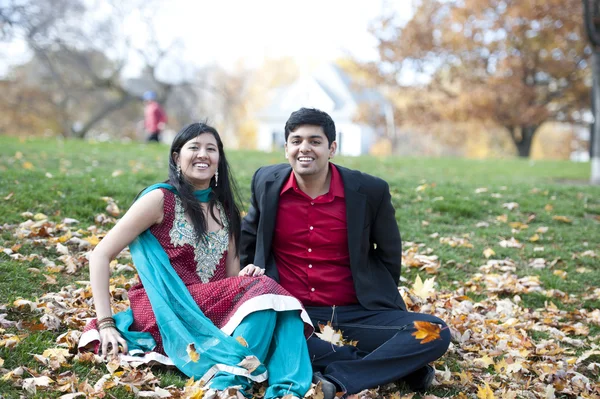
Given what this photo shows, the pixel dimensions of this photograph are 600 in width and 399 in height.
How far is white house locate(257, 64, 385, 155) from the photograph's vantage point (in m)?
40.9

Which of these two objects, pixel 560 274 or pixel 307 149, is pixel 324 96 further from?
pixel 307 149

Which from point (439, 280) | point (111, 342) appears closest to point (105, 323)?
point (111, 342)

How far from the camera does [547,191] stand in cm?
962

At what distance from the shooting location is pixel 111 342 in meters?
3.67

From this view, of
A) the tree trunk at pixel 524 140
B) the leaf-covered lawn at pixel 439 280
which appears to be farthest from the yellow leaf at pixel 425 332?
the tree trunk at pixel 524 140

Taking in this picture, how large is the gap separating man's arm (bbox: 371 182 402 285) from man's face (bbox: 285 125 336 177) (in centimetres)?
51

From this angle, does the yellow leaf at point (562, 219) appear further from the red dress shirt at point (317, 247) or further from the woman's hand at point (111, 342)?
the woman's hand at point (111, 342)

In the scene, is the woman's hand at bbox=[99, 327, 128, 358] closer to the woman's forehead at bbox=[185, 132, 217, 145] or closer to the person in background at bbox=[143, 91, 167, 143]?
the woman's forehead at bbox=[185, 132, 217, 145]

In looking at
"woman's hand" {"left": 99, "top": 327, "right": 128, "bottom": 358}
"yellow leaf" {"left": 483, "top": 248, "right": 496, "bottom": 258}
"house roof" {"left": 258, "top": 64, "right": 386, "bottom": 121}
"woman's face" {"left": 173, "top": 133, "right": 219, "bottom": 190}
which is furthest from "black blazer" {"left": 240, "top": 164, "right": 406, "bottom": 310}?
"house roof" {"left": 258, "top": 64, "right": 386, "bottom": 121}

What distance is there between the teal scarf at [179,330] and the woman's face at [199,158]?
0.48 metres

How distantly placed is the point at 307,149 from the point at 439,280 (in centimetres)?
286

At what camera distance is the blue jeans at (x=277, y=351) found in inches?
137

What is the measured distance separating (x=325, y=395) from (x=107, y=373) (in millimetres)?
1263

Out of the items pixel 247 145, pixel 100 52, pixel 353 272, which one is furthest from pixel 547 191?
pixel 247 145
